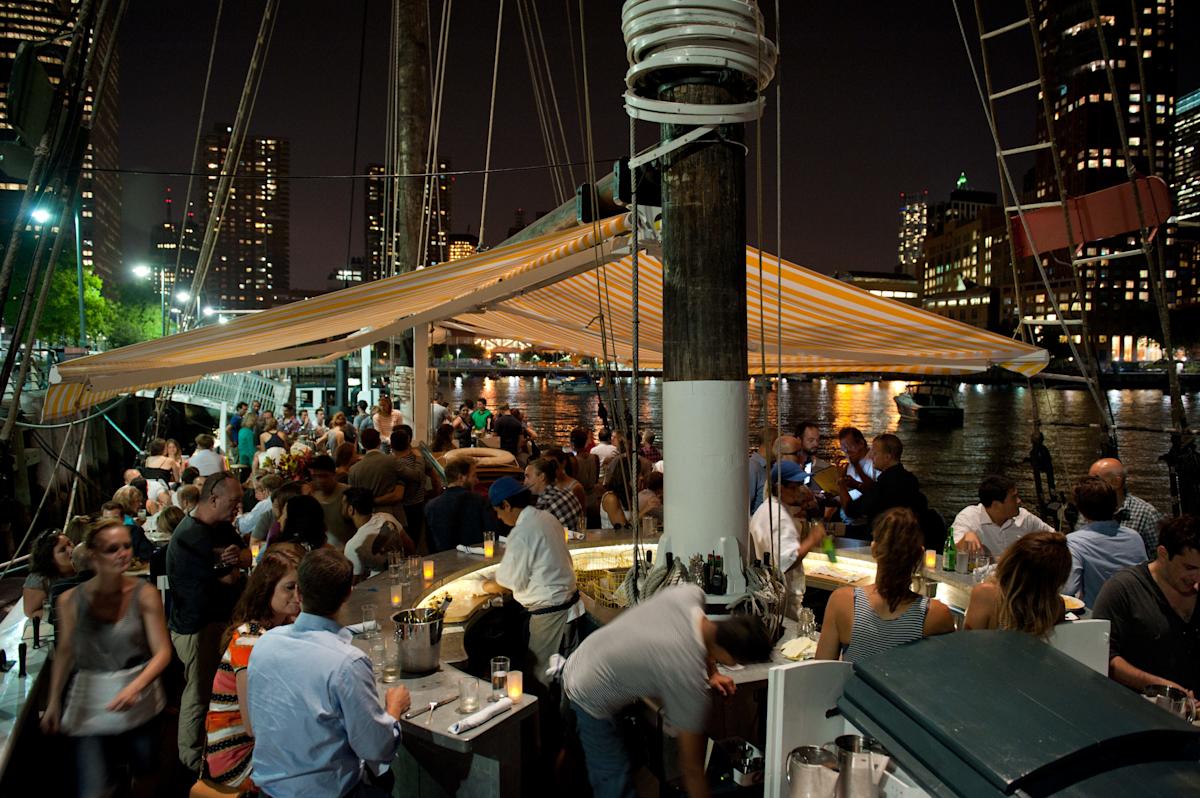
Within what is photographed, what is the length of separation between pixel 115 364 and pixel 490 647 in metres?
3.51

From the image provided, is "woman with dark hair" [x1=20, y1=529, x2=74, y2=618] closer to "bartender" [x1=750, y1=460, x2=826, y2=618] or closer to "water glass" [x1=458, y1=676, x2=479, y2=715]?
"water glass" [x1=458, y1=676, x2=479, y2=715]

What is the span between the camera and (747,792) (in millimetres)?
3078

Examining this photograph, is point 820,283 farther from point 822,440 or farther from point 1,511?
point 822,440

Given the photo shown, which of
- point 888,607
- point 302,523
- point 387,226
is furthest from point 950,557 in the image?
point 387,226

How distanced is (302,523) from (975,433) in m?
45.3

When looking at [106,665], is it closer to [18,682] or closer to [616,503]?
[18,682]

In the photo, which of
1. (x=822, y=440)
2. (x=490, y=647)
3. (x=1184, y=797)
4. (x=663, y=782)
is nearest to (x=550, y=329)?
(x=490, y=647)

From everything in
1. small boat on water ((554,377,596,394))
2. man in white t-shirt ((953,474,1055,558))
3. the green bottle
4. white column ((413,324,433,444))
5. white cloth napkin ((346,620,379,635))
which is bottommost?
white cloth napkin ((346,620,379,635))

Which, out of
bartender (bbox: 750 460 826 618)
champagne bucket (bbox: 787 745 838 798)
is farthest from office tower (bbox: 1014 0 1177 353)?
champagne bucket (bbox: 787 745 838 798)

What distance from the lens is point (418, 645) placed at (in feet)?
11.1

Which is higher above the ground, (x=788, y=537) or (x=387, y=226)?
(x=387, y=226)

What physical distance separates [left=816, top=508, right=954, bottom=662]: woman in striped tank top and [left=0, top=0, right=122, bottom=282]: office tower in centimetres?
407

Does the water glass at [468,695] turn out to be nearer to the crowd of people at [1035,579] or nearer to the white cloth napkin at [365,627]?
the white cloth napkin at [365,627]

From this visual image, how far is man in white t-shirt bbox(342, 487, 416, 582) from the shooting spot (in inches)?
207
